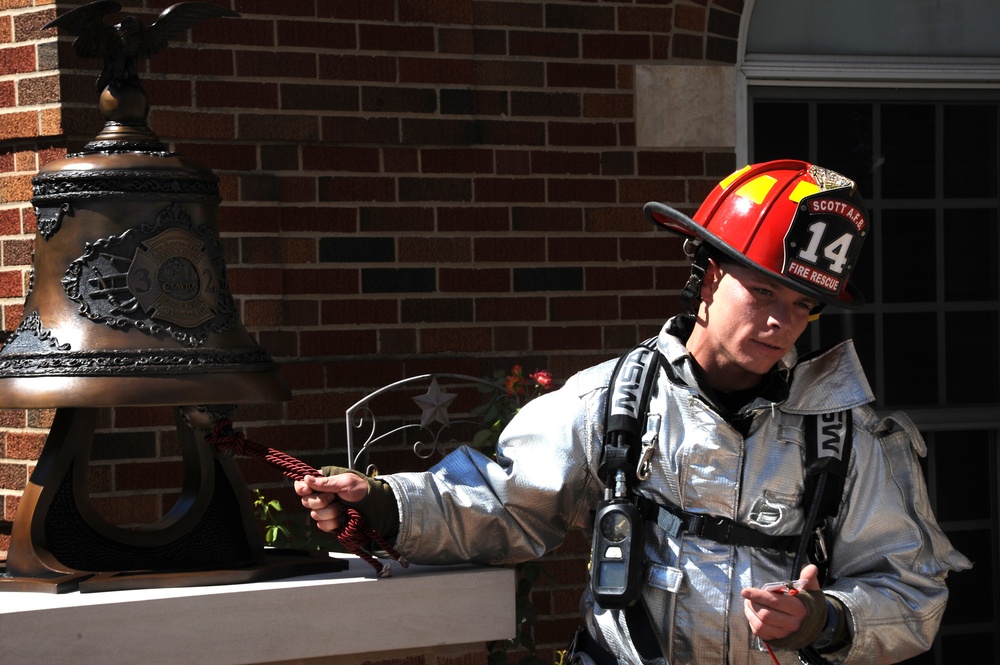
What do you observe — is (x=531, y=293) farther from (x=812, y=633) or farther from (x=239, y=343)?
(x=812, y=633)

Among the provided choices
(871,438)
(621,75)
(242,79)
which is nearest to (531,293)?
(621,75)

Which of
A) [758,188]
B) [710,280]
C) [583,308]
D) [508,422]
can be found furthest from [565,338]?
[758,188]

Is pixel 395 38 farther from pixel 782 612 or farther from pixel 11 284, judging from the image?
pixel 782 612

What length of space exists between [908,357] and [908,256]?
1.31 feet

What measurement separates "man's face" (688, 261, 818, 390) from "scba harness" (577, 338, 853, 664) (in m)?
0.18

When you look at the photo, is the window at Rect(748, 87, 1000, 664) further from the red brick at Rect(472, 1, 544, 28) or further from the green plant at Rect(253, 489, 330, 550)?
the green plant at Rect(253, 489, 330, 550)

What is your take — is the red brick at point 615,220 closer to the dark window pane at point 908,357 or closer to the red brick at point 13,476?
the dark window pane at point 908,357

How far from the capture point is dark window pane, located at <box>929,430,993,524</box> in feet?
17.3

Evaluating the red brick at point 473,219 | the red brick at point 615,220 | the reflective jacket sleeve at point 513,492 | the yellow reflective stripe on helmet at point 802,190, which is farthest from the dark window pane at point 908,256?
the reflective jacket sleeve at point 513,492

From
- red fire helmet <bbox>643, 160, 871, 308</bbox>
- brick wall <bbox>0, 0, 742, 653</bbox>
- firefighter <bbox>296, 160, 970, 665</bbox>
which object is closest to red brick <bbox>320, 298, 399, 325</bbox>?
brick wall <bbox>0, 0, 742, 653</bbox>

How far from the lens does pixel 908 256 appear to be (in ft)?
17.1

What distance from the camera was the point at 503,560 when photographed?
10.2ft

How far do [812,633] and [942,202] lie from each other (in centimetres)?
304

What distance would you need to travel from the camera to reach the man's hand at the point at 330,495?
2836 mm
